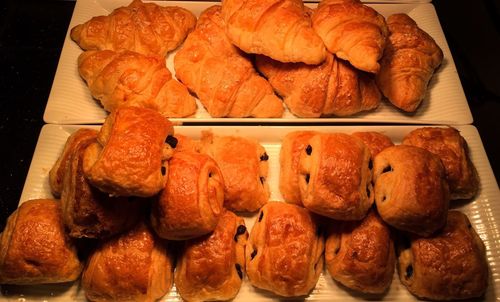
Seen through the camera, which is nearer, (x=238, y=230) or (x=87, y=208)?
(x=87, y=208)

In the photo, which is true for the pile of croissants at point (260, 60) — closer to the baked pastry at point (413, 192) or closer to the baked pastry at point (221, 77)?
the baked pastry at point (221, 77)

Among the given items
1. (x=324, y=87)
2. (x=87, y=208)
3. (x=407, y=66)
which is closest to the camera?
(x=87, y=208)

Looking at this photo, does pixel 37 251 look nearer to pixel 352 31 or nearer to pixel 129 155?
pixel 129 155

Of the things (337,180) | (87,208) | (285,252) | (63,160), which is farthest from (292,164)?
(63,160)

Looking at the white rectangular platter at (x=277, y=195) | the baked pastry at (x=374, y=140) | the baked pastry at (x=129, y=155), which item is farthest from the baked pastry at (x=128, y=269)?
the baked pastry at (x=374, y=140)

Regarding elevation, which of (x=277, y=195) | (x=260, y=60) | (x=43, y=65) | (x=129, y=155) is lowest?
(x=277, y=195)

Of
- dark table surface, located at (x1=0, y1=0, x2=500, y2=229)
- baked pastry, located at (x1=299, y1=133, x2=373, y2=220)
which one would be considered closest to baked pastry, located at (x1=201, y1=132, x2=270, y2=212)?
baked pastry, located at (x1=299, y1=133, x2=373, y2=220)

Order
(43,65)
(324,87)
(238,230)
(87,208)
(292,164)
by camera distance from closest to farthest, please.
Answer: (87,208) → (238,230) → (292,164) → (324,87) → (43,65)

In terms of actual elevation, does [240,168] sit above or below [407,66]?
below

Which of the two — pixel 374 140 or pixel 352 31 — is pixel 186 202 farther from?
pixel 352 31
